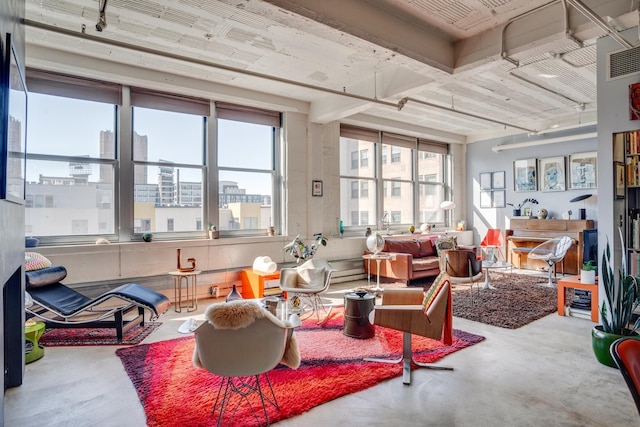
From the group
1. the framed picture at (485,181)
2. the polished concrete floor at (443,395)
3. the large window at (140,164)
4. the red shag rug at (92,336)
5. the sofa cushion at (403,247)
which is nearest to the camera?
the polished concrete floor at (443,395)

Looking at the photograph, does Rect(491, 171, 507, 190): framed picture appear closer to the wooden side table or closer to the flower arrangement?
the flower arrangement

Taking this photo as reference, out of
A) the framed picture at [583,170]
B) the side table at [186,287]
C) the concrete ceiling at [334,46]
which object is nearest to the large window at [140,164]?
the concrete ceiling at [334,46]

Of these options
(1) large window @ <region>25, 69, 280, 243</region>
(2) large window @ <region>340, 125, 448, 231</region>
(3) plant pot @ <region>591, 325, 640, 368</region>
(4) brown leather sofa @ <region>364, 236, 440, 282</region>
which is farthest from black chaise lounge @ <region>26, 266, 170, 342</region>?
(2) large window @ <region>340, 125, 448, 231</region>

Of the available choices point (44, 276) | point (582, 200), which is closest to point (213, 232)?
point (44, 276)

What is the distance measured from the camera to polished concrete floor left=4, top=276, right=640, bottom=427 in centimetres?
242

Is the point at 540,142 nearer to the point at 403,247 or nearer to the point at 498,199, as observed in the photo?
the point at 498,199

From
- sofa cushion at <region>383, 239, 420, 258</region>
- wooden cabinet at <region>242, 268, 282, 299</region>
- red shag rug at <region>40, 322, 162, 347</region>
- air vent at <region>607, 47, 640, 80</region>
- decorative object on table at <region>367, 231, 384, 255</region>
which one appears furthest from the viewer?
sofa cushion at <region>383, 239, 420, 258</region>

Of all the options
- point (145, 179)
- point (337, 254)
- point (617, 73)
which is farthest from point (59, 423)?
point (617, 73)

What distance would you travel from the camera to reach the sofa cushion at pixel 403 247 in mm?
7184

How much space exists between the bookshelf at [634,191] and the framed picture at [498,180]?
215 inches

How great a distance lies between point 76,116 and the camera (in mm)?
4906

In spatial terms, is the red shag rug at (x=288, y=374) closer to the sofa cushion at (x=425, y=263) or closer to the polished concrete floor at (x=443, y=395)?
the polished concrete floor at (x=443, y=395)

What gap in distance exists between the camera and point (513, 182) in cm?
887

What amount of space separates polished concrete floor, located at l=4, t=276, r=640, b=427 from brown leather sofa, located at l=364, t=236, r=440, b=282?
9.59 ft
